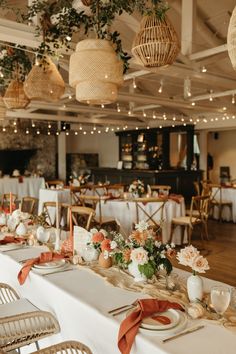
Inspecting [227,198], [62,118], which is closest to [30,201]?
[62,118]

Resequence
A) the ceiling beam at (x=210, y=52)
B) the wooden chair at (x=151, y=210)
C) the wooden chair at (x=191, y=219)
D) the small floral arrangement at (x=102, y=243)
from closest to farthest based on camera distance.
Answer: the small floral arrangement at (x=102, y=243)
the ceiling beam at (x=210, y=52)
the wooden chair at (x=151, y=210)
the wooden chair at (x=191, y=219)

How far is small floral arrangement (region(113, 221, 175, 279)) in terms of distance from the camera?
2092mm

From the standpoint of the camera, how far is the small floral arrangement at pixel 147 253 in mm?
2092

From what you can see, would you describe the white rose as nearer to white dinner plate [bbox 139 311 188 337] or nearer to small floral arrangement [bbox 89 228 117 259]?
small floral arrangement [bbox 89 228 117 259]

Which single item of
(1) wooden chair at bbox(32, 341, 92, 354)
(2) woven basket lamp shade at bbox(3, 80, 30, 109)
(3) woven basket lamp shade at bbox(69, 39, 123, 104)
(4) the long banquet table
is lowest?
(1) wooden chair at bbox(32, 341, 92, 354)

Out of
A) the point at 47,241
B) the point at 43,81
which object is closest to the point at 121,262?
the point at 47,241

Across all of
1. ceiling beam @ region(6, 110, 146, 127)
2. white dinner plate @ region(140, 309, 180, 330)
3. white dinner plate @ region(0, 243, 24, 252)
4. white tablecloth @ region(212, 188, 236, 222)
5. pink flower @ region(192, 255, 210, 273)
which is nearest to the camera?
white dinner plate @ region(140, 309, 180, 330)

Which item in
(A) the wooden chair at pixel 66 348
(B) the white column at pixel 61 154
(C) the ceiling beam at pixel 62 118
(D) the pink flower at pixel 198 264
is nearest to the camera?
(A) the wooden chair at pixel 66 348

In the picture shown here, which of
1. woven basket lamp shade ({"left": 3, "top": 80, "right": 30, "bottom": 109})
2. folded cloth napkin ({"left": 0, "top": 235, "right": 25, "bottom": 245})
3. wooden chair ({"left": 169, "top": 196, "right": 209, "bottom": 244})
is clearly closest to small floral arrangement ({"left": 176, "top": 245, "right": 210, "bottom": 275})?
folded cloth napkin ({"left": 0, "top": 235, "right": 25, "bottom": 245})

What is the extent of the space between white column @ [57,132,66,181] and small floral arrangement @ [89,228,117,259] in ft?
45.1

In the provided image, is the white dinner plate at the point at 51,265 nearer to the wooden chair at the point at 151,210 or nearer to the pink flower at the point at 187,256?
the pink flower at the point at 187,256

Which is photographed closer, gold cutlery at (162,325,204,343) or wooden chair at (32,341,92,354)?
gold cutlery at (162,325,204,343)

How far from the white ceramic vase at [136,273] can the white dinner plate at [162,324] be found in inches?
16.3

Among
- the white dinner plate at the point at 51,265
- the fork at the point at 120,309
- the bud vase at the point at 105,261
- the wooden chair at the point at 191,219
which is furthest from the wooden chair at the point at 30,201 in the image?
the fork at the point at 120,309
